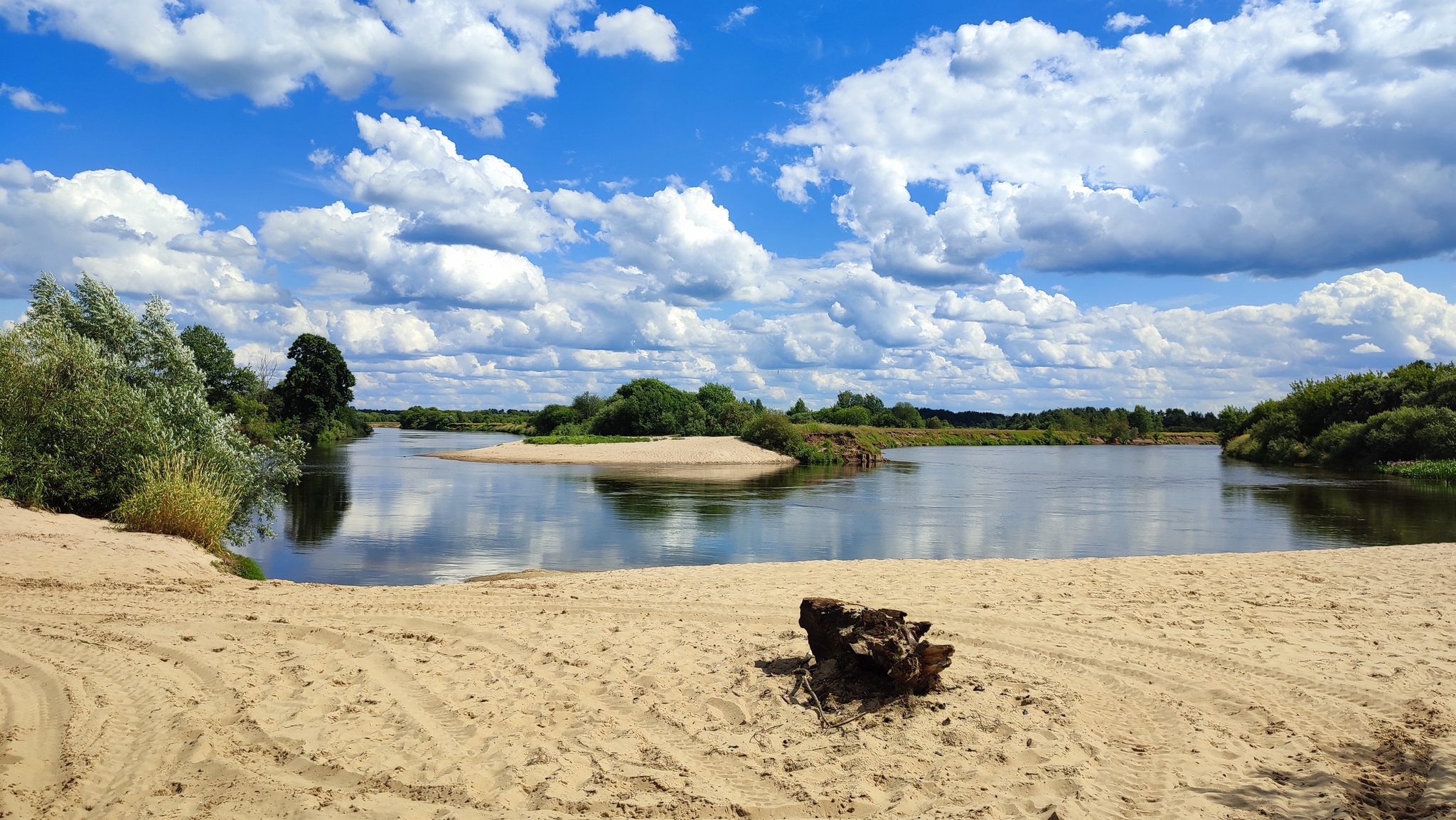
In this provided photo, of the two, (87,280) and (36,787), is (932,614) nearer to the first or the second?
(36,787)

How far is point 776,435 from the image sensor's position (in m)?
61.2

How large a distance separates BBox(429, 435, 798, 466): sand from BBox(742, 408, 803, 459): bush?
2.67ft

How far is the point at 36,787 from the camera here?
4.09 metres

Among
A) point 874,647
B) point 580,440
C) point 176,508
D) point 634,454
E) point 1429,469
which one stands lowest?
point 634,454

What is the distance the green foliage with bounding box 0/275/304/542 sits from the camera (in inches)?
495

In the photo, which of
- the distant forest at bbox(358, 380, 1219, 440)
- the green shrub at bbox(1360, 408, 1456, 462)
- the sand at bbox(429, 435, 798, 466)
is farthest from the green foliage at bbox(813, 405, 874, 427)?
the green shrub at bbox(1360, 408, 1456, 462)

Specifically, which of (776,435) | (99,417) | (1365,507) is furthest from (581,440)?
(99,417)

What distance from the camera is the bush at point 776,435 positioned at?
198ft

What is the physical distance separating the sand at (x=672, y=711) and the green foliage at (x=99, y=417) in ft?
13.6

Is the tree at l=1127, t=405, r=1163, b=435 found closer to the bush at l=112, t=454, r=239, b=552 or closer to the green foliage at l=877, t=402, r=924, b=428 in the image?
the green foliage at l=877, t=402, r=924, b=428

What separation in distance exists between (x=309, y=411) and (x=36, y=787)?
65753 millimetres

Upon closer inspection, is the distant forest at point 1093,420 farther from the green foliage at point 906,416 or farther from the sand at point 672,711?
the sand at point 672,711

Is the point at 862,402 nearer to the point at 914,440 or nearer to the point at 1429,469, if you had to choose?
the point at 914,440

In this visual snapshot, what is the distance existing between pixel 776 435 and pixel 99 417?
1989 inches
